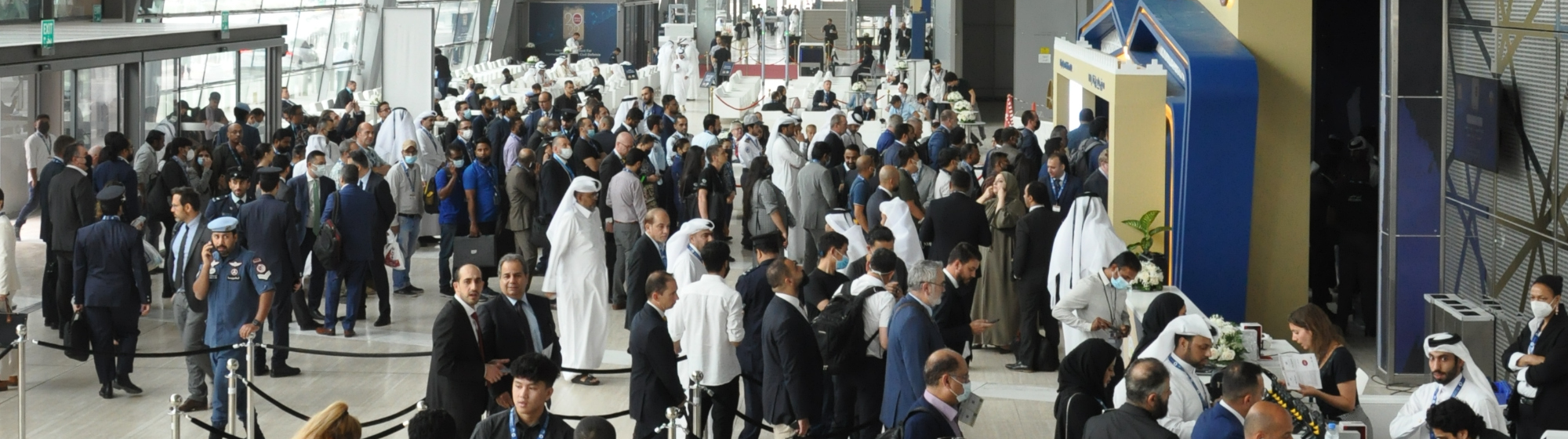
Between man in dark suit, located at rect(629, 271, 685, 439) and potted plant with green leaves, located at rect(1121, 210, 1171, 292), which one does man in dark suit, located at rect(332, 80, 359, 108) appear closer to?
potted plant with green leaves, located at rect(1121, 210, 1171, 292)

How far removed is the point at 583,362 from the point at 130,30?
28.3ft

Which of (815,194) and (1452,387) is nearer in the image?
(1452,387)

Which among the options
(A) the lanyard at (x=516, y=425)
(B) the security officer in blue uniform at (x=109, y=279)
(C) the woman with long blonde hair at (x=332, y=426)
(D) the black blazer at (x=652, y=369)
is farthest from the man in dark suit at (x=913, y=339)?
(B) the security officer in blue uniform at (x=109, y=279)

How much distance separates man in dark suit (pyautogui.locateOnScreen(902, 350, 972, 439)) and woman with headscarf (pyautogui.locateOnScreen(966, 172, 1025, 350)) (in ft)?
15.2

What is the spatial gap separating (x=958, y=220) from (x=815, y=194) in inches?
94.6

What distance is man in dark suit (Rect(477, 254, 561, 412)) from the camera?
672 cm

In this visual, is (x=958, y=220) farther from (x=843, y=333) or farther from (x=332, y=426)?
(x=332, y=426)

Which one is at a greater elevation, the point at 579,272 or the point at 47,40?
the point at 47,40

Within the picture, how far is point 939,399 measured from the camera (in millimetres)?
5703

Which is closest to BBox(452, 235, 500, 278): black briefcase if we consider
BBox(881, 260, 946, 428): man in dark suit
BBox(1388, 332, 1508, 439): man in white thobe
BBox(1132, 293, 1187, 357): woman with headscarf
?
BBox(881, 260, 946, 428): man in dark suit

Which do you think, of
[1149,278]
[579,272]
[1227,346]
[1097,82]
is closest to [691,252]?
[579,272]

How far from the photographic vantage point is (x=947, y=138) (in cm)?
1495

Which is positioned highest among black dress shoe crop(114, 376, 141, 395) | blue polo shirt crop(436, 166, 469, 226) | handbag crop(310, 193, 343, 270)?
blue polo shirt crop(436, 166, 469, 226)

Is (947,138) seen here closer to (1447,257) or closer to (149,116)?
(1447,257)
